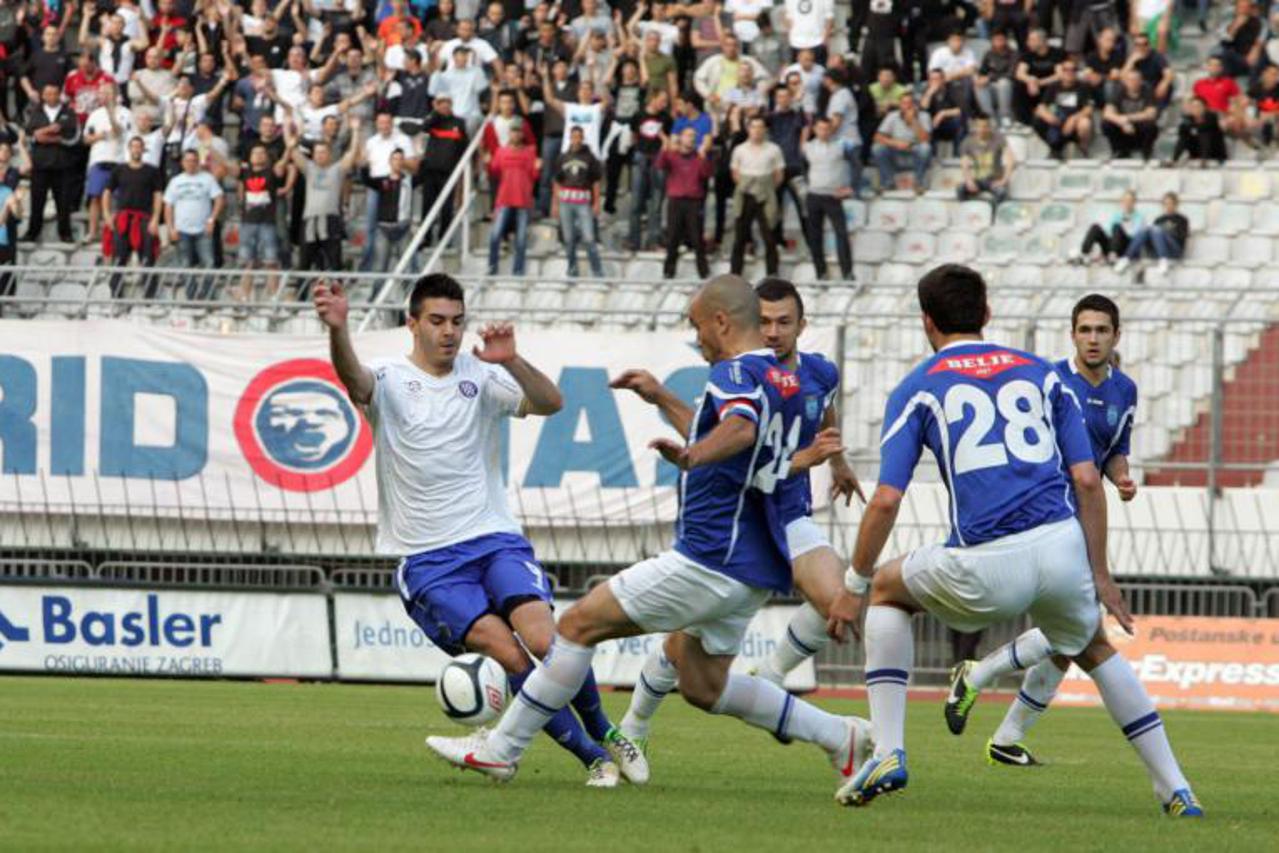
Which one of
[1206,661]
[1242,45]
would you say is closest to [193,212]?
[1242,45]

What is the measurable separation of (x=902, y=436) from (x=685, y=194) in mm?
19394

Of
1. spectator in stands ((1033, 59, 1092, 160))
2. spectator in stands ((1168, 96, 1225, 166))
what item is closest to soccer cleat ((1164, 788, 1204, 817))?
spectator in stands ((1168, 96, 1225, 166))

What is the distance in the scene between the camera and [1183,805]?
9.76 meters

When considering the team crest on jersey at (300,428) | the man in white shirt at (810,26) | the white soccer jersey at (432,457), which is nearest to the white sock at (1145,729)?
the white soccer jersey at (432,457)

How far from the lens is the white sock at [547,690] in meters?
10.0

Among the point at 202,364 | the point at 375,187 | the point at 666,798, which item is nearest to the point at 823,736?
the point at 666,798

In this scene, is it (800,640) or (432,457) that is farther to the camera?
(800,640)

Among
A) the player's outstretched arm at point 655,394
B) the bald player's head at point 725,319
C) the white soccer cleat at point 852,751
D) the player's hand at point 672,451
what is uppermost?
the bald player's head at point 725,319

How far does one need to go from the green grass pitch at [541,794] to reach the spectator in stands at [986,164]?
1390cm

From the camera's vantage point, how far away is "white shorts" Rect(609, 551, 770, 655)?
9.86 metres

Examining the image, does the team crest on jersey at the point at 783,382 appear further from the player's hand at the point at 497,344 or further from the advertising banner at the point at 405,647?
the advertising banner at the point at 405,647

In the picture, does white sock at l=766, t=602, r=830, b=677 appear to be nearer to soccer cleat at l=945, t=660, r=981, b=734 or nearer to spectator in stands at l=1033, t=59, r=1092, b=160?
soccer cleat at l=945, t=660, r=981, b=734

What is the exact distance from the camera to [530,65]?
30.5m

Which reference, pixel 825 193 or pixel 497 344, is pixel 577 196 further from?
pixel 497 344
